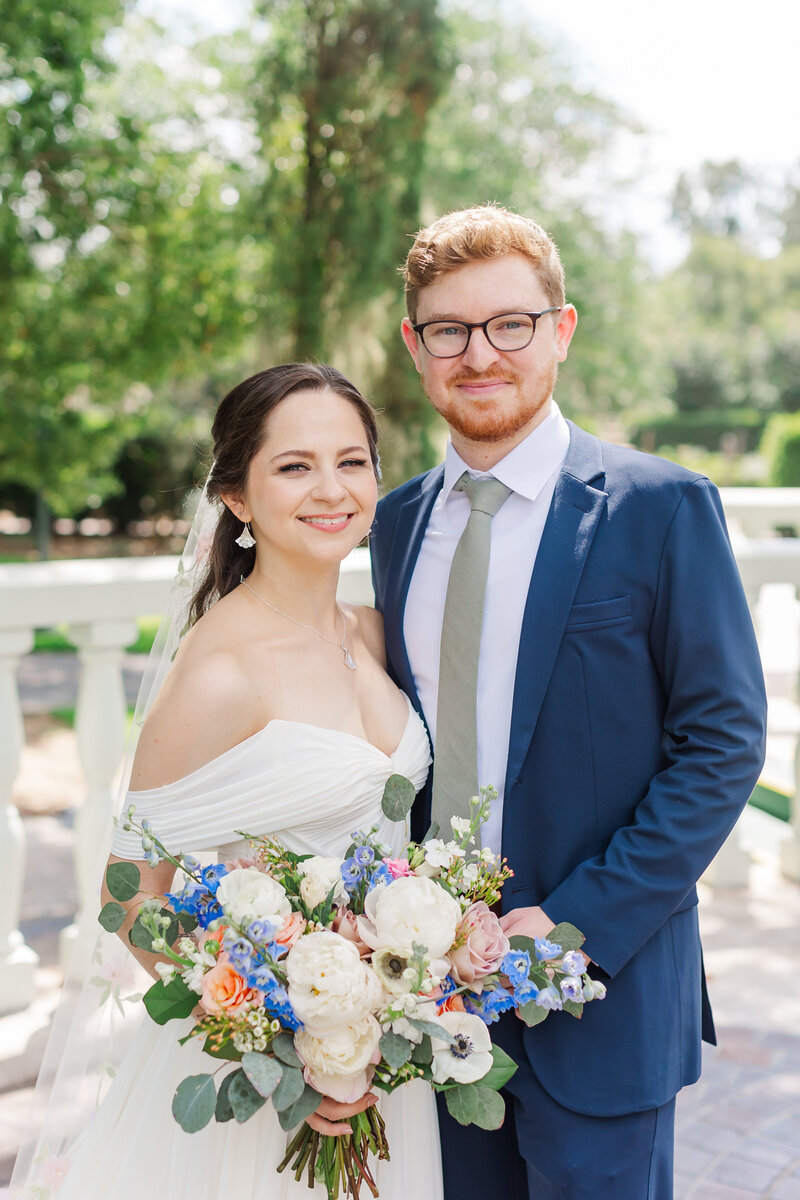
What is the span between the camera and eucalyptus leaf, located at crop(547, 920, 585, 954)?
5.73 ft

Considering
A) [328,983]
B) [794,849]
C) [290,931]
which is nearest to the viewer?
[328,983]

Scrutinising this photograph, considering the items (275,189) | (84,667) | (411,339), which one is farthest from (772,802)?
(275,189)

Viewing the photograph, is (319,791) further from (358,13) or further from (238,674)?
(358,13)

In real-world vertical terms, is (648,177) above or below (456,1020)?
above

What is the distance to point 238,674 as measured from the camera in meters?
2.02

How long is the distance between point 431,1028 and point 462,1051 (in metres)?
0.11

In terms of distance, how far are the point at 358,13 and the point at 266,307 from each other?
9.12 feet

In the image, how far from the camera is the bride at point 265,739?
194cm

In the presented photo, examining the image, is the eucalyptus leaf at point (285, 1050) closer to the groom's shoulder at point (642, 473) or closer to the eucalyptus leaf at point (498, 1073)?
the eucalyptus leaf at point (498, 1073)

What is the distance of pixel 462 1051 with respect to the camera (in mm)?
1540

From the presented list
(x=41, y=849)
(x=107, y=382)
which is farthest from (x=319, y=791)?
(x=107, y=382)

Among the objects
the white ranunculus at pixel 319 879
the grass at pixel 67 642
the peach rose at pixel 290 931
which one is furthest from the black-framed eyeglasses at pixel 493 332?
the grass at pixel 67 642

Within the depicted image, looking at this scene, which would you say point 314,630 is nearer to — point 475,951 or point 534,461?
point 534,461

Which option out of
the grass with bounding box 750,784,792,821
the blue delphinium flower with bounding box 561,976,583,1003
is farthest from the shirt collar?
the grass with bounding box 750,784,792,821
